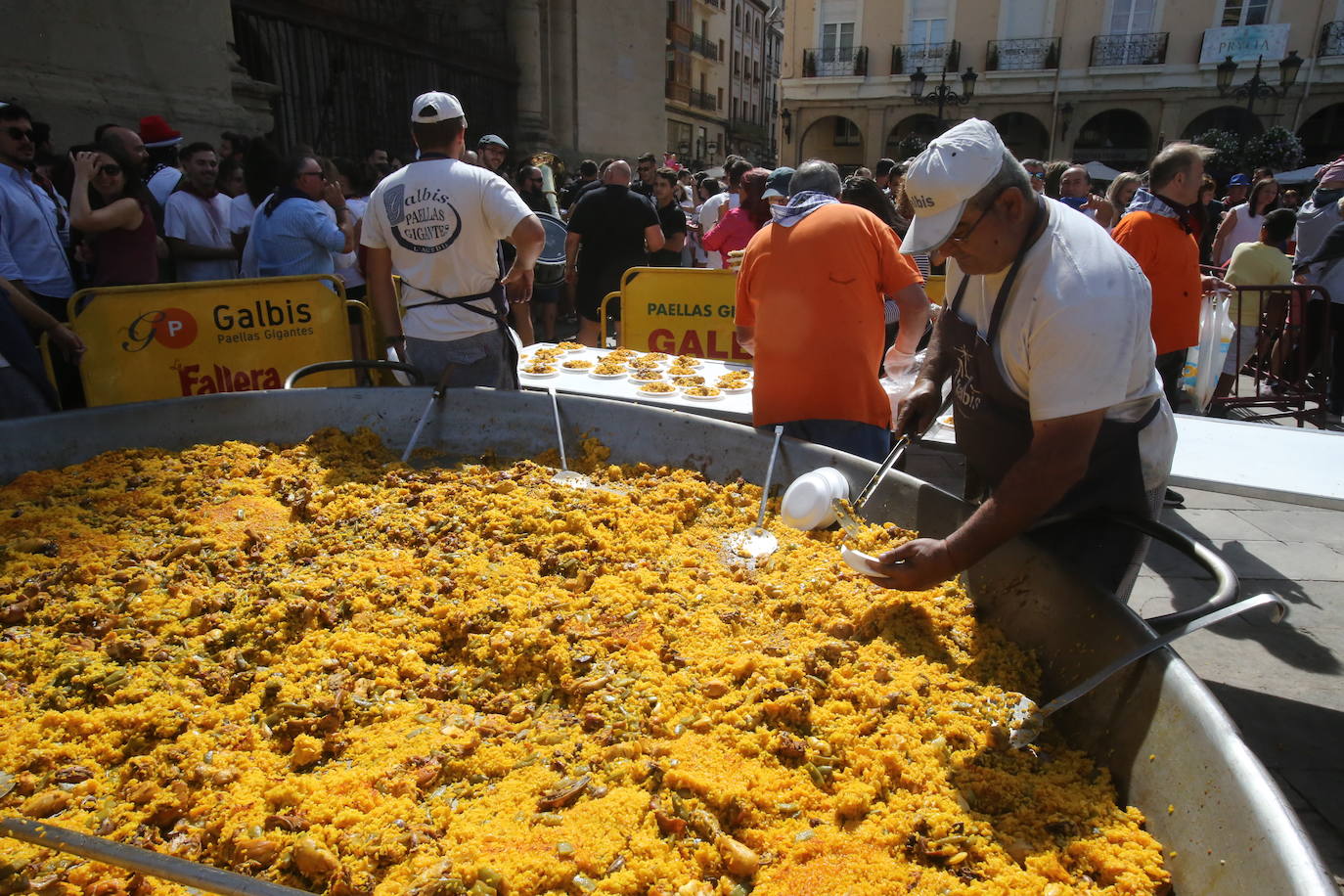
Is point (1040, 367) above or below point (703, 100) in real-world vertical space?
below

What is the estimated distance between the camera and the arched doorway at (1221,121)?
30.5m

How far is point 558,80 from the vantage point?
58.2 ft

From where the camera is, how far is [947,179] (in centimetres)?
166

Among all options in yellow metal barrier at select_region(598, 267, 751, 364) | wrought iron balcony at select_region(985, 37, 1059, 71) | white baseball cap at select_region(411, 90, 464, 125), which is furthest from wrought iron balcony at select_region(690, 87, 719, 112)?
white baseball cap at select_region(411, 90, 464, 125)

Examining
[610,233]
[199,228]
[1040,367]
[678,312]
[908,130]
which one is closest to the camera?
[1040,367]

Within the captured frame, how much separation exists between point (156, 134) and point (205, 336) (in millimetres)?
3183

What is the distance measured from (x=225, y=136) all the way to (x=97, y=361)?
374 centimetres

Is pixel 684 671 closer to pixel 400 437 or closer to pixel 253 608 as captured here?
pixel 253 608

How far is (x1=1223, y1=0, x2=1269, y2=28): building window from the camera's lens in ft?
97.8

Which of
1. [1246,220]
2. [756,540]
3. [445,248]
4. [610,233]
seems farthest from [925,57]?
[756,540]

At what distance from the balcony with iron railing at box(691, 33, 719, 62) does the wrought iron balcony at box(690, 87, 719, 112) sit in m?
2.20

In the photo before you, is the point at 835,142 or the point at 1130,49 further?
the point at 835,142

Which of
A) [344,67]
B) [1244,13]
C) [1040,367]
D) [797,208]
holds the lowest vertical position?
[1040,367]

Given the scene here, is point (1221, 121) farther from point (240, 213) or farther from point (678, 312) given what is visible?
point (240, 213)
